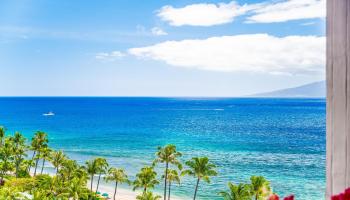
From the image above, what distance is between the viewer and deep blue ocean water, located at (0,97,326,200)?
1117 inches

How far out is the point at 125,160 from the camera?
1315 inches

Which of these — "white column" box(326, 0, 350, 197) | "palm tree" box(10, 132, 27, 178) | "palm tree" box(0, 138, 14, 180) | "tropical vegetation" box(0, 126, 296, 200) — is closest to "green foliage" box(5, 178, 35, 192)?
"tropical vegetation" box(0, 126, 296, 200)

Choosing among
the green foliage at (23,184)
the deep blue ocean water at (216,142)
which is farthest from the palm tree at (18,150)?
the deep blue ocean water at (216,142)

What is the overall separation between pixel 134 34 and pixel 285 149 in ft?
162

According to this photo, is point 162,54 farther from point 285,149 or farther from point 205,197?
point 205,197

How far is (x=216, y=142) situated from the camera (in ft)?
135

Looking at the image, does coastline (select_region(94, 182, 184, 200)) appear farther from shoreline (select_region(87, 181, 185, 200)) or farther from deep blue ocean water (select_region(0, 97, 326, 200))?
deep blue ocean water (select_region(0, 97, 326, 200))

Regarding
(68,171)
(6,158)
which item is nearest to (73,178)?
(68,171)

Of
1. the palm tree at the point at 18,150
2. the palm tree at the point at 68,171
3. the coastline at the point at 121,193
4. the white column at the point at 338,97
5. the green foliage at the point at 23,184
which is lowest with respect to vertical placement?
the coastline at the point at 121,193

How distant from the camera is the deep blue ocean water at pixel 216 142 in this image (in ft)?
93.1

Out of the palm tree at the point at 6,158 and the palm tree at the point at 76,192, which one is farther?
the palm tree at the point at 6,158

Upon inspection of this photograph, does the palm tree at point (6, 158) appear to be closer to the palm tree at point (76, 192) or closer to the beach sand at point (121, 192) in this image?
the beach sand at point (121, 192)

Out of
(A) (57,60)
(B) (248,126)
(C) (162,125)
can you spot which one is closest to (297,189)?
(B) (248,126)

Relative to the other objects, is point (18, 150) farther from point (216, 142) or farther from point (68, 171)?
point (216, 142)
